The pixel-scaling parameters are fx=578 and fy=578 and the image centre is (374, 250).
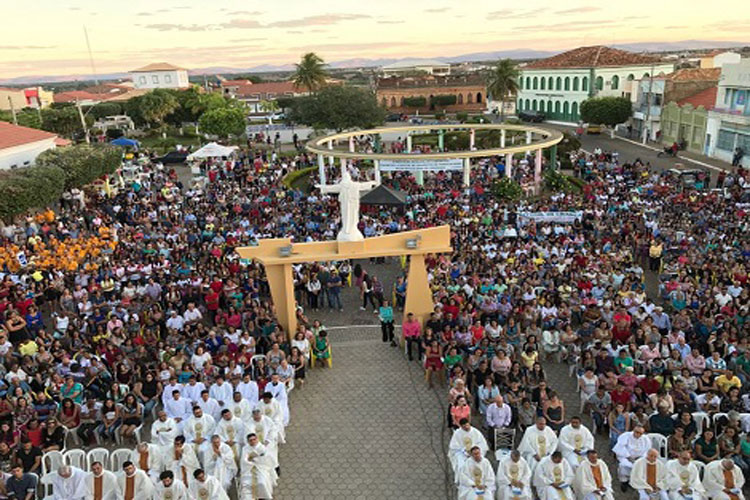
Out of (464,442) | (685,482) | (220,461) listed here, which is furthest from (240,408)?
(685,482)

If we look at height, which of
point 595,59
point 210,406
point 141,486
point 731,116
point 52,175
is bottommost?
point 141,486

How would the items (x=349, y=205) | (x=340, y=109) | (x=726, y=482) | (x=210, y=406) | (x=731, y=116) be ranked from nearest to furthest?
(x=726, y=482), (x=210, y=406), (x=349, y=205), (x=731, y=116), (x=340, y=109)

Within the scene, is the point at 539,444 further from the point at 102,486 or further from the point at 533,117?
the point at 533,117

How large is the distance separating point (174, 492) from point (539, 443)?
542 cm

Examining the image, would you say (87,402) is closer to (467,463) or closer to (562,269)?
(467,463)

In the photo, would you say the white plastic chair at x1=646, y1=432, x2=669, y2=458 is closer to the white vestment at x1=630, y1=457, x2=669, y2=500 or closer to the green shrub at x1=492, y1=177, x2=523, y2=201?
the white vestment at x1=630, y1=457, x2=669, y2=500

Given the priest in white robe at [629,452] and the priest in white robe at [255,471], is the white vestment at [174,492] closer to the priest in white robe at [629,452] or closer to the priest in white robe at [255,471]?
the priest in white robe at [255,471]

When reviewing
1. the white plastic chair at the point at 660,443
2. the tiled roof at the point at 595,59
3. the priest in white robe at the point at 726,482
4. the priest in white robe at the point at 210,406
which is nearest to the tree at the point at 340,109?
the tiled roof at the point at 595,59

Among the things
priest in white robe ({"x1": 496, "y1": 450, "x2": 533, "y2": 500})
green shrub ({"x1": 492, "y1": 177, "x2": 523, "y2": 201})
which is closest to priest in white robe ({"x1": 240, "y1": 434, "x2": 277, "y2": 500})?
priest in white robe ({"x1": 496, "y1": 450, "x2": 533, "y2": 500})

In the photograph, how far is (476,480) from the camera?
832 cm

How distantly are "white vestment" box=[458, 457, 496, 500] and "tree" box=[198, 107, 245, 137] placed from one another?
44.7 m

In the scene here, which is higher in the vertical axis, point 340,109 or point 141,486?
point 340,109

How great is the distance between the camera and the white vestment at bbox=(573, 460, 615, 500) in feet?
26.6

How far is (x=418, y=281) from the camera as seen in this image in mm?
13109
